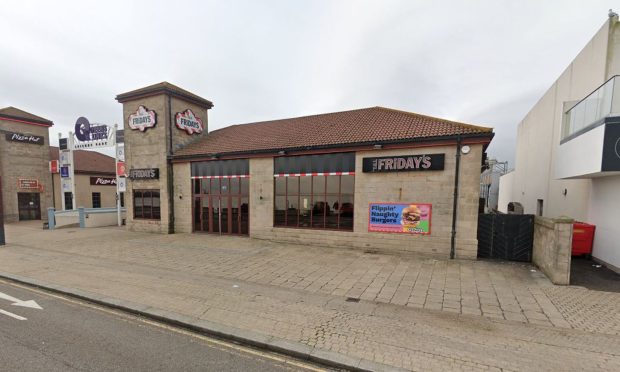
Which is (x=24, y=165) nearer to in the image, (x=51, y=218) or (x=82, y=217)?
(x=51, y=218)

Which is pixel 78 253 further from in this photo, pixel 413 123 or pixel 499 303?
pixel 413 123

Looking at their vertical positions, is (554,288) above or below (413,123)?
below

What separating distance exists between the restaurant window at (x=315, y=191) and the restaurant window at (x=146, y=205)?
26.1 ft

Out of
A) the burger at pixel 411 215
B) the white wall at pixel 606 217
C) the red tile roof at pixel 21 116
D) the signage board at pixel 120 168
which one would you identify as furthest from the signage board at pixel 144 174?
the white wall at pixel 606 217

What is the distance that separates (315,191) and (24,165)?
87.9 feet

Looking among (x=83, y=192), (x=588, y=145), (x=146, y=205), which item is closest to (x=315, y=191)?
(x=588, y=145)

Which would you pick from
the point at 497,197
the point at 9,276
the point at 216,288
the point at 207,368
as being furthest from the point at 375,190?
the point at 497,197

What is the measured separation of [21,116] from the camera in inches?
848

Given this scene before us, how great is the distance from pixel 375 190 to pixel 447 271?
12.8 ft

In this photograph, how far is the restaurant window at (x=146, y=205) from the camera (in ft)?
49.4

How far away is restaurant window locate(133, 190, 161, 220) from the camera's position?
15.1 m

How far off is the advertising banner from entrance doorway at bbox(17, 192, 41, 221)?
1151 inches

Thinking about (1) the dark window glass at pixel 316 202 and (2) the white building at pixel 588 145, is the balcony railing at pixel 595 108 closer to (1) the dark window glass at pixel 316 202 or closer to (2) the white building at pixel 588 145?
(2) the white building at pixel 588 145

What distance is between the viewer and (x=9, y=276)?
7.40m
